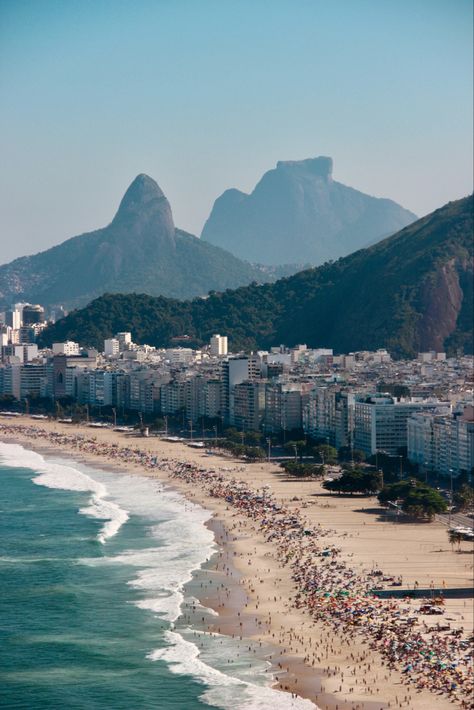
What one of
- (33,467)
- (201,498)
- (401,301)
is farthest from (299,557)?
(401,301)

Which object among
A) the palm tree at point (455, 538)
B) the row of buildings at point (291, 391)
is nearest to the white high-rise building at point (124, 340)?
the row of buildings at point (291, 391)

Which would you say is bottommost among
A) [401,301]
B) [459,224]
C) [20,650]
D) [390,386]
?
[20,650]

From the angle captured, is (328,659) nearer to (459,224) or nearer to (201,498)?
(201,498)

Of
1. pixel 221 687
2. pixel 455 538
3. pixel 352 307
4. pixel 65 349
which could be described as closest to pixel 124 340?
pixel 65 349

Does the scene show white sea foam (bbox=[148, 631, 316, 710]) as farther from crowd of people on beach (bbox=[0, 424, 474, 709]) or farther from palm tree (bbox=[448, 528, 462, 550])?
palm tree (bbox=[448, 528, 462, 550])

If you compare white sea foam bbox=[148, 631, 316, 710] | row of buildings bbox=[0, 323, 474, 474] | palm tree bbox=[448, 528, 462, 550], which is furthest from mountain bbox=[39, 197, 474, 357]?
white sea foam bbox=[148, 631, 316, 710]
